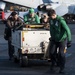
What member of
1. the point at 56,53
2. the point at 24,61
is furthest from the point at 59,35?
the point at 24,61

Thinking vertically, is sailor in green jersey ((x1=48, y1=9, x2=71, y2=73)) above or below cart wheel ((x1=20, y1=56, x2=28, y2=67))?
above

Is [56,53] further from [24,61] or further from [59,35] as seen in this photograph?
[24,61]

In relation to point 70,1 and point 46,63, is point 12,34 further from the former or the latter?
point 70,1

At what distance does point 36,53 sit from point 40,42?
0.34m

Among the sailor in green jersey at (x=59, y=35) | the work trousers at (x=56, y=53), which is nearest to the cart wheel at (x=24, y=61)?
the work trousers at (x=56, y=53)

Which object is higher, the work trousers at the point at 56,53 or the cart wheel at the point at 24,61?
the work trousers at the point at 56,53

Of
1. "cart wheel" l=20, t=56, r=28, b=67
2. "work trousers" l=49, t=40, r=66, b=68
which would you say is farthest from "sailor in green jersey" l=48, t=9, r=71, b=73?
"cart wheel" l=20, t=56, r=28, b=67

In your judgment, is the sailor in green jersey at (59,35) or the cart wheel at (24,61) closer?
the sailor in green jersey at (59,35)

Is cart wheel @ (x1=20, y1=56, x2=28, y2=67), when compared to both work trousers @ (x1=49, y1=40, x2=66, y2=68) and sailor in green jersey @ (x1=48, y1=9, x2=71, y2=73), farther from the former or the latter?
sailor in green jersey @ (x1=48, y1=9, x2=71, y2=73)

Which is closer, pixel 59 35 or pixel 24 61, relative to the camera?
pixel 59 35

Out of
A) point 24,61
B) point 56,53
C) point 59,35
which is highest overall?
point 59,35

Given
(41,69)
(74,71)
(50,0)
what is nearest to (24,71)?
(41,69)

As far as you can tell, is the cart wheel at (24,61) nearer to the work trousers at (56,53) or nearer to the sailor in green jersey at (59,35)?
the work trousers at (56,53)

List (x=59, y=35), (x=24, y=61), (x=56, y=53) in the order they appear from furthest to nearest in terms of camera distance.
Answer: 1. (x=24, y=61)
2. (x=56, y=53)
3. (x=59, y=35)
